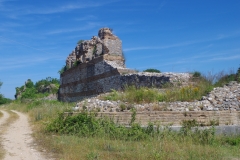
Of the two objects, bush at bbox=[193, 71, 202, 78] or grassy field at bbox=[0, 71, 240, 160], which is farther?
bush at bbox=[193, 71, 202, 78]

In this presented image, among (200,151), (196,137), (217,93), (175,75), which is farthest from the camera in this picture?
(175,75)

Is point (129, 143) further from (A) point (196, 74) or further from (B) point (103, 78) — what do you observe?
(B) point (103, 78)

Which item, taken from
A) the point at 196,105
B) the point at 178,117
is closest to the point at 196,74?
the point at 196,105

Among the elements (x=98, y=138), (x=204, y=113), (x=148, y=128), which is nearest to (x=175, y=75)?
(x=204, y=113)

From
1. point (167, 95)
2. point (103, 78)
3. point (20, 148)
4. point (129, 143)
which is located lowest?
point (20, 148)

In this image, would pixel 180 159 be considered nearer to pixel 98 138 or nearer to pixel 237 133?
pixel 98 138

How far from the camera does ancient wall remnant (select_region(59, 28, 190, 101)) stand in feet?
54.7

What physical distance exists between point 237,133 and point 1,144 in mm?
7446

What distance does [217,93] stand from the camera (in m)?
11.9

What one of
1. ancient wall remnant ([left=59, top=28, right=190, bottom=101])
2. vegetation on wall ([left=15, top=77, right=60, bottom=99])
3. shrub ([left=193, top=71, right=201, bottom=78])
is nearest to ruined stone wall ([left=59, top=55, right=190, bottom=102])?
ancient wall remnant ([left=59, top=28, right=190, bottom=101])

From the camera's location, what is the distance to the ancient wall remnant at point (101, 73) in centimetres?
1669

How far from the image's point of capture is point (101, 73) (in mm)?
21297

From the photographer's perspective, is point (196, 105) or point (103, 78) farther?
point (103, 78)

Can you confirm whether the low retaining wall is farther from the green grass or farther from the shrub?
the shrub
